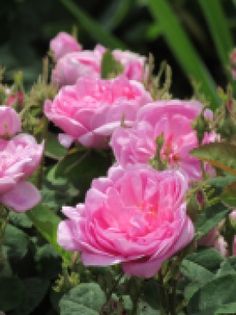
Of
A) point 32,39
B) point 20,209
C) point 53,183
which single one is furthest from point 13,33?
point 20,209

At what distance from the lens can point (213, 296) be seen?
778 millimetres

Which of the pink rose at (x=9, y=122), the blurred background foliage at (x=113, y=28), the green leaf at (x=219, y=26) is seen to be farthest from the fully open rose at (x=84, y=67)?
the blurred background foliage at (x=113, y=28)

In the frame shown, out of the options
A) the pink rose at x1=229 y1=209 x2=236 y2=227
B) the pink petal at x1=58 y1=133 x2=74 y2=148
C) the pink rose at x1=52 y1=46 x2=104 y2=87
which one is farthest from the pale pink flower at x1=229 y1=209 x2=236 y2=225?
the pink rose at x1=52 y1=46 x2=104 y2=87

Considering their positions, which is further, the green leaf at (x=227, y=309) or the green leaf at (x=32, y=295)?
the green leaf at (x=32, y=295)

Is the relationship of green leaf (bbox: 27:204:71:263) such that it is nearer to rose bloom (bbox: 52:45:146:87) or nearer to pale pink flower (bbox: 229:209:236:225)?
pale pink flower (bbox: 229:209:236:225)

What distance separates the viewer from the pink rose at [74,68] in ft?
3.77

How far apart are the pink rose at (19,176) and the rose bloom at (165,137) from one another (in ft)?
0.29

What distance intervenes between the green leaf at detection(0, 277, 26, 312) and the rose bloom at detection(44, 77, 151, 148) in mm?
188

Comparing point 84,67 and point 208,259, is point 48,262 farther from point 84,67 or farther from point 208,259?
point 84,67

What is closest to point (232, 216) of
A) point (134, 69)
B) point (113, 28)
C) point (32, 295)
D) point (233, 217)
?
point (233, 217)

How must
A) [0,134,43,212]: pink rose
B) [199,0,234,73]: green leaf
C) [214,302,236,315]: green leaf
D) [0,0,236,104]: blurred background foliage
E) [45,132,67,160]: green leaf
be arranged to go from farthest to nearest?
[0,0,236,104]: blurred background foliage, [199,0,234,73]: green leaf, [45,132,67,160]: green leaf, [0,134,43,212]: pink rose, [214,302,236,315]: green leaf

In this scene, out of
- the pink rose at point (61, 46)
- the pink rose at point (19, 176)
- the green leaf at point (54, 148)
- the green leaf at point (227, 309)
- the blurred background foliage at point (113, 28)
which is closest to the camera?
the green leaf at point (227, 309)

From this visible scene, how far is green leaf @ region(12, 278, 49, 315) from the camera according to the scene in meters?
0.90

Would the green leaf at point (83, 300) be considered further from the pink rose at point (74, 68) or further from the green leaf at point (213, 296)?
the pink rose at point (74, 68)
